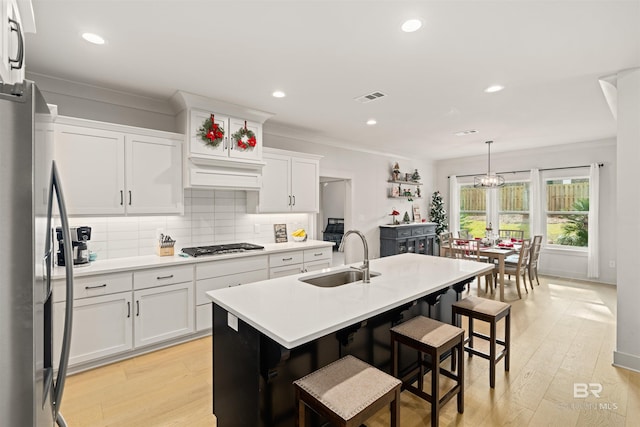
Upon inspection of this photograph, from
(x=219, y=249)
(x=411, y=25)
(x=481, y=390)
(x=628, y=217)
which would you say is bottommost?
(x=481, y=390)

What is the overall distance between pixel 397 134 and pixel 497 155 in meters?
3.19

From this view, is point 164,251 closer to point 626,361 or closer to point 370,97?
point 370,97

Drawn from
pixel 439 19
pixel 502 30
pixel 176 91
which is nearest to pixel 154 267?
pixel 176 91

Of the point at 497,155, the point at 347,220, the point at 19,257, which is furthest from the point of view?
the point at 497,155

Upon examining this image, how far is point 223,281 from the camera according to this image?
11.4 feet

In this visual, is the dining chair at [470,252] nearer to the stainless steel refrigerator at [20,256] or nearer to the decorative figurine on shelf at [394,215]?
the decorative figurine on shelf at [394,215]

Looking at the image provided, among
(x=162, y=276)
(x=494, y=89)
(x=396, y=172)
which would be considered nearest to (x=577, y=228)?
(x=396, y=172)

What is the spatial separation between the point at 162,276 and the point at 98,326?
2.09 feet

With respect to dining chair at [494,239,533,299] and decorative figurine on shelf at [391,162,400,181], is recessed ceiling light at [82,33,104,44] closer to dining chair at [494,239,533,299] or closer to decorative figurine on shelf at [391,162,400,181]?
decorative figurine on shelf at [391,162,400,181]

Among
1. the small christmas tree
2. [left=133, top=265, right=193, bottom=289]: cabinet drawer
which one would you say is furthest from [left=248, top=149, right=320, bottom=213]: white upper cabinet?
the small christmas tree

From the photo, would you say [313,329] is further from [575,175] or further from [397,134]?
[575,175]

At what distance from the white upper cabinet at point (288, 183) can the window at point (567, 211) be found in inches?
198

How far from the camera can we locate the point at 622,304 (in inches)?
109

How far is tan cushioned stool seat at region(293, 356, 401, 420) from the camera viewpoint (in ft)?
4.49
